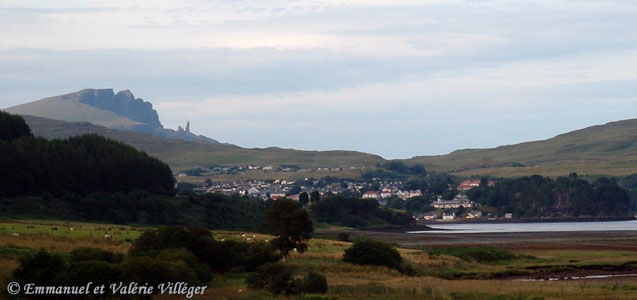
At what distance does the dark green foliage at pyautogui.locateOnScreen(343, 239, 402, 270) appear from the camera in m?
61.8

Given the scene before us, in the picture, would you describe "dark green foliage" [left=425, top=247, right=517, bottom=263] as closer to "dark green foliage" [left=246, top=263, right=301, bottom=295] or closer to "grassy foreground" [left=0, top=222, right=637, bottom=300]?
"grassy foreground" [left=0, top=222, right=637, bottom=300]

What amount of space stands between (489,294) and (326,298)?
28.7 ft

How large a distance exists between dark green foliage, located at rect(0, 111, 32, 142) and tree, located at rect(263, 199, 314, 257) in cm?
8169

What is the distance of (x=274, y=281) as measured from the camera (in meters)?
47.5

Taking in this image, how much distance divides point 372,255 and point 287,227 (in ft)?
19.7

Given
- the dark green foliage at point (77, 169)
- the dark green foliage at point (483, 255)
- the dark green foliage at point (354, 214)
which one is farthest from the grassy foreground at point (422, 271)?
the dark green foliage at point (354, 214)

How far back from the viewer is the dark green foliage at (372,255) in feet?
203

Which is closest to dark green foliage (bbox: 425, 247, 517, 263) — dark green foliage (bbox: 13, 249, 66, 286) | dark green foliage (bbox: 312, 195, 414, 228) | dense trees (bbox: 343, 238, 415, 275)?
dense trees (bbox: 343, 238, 415, 275)

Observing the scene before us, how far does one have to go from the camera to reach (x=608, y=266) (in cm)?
7094

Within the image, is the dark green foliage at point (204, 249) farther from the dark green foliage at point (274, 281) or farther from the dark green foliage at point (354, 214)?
the dark green foliage at point (354, 214)

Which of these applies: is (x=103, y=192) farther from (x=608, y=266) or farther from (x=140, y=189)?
(x=608, y=266)

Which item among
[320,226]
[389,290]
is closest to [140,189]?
[320,226]

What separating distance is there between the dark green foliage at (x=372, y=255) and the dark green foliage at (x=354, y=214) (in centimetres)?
10297

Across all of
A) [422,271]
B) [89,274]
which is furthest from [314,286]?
[422,271]
